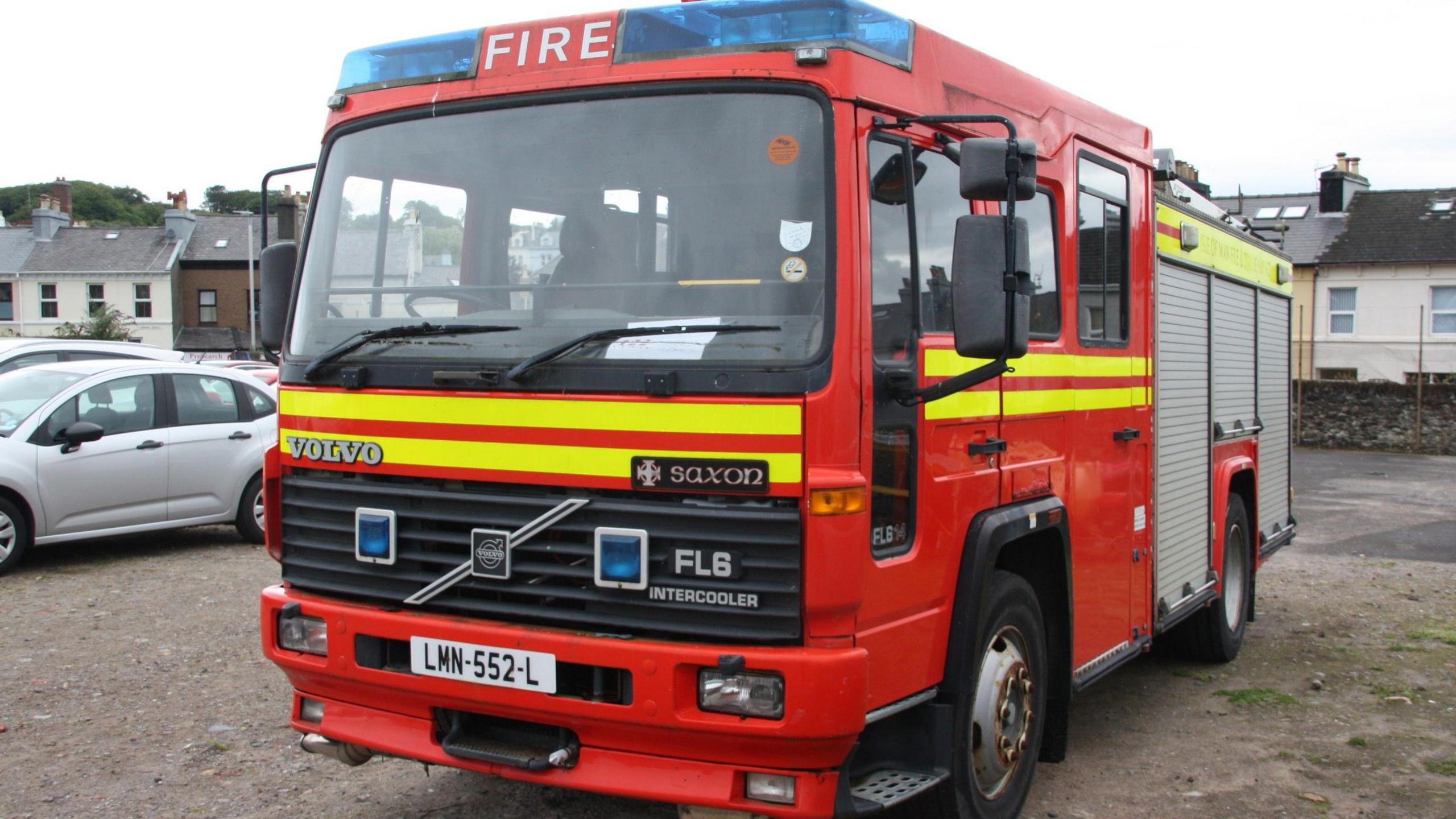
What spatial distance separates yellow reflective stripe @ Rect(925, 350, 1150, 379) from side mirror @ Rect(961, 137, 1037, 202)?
0.49 metres

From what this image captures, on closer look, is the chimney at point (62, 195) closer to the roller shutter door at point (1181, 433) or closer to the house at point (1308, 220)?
the house at point (1308, 220)

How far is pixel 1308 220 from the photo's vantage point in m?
40.1

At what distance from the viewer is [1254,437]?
8258mm

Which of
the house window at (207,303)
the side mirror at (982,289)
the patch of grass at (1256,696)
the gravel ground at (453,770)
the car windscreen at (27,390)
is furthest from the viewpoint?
the house window at (207,303)

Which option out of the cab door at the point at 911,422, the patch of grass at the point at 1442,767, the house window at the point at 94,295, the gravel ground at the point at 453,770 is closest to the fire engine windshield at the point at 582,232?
the cab door at the point at 911,422

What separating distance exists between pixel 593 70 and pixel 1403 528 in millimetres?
13863

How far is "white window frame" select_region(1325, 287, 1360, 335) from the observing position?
36969mm

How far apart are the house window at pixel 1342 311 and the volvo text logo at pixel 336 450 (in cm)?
3802

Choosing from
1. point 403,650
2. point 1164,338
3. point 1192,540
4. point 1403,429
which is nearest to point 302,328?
point 403,650

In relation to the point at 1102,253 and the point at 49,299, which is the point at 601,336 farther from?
the point at 49,299

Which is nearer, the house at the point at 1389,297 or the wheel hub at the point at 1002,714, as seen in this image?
the wheel hub at the point at 1002,714

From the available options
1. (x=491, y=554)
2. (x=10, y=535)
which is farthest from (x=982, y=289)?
(x=10, y=535)

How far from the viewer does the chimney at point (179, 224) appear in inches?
1989

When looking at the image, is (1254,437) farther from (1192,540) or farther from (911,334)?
(911,334)
